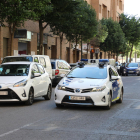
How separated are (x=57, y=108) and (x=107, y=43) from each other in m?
48.5

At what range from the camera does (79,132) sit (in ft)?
23.2

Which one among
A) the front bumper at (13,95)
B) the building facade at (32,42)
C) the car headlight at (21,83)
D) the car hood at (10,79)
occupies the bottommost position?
the front bumper at (13,95)

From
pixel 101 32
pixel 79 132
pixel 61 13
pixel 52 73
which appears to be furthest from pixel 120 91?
pixel 101 32

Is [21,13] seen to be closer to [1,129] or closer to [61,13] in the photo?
[61,13]

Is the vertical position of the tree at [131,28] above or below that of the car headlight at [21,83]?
above

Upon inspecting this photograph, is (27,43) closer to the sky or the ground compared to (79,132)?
closer to the sky

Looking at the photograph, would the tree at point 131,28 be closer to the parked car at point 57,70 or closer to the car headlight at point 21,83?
the parked car at point 57,70

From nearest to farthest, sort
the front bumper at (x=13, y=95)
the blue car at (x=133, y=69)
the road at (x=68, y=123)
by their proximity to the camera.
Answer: the road at (x=68, y=123) → the front bumper at (x=13, y=95) → the blue car at (x=133, y=69)

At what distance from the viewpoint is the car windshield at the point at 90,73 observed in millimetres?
11363

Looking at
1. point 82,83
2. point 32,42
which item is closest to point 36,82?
point 82,83

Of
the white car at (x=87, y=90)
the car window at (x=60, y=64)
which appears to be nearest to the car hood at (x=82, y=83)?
the white car at (x=87, y=90)

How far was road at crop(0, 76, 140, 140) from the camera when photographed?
6.73m

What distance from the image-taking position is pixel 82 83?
10641 mm

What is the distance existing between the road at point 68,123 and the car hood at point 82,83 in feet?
2.40
